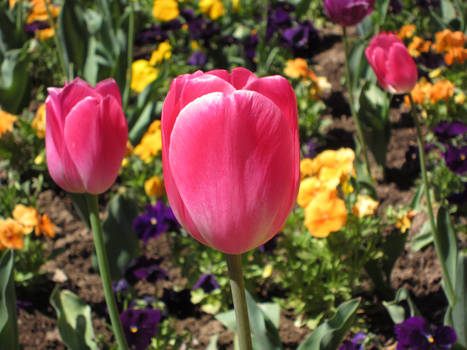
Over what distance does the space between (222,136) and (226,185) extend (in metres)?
0.06

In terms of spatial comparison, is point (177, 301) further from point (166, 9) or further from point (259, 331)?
point (166, 9)

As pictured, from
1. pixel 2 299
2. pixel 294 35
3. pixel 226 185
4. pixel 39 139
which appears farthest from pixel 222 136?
pixel 294 35

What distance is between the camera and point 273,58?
13.1 ft

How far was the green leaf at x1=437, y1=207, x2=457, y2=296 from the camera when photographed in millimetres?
1643

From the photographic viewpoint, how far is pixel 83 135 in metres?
0.99

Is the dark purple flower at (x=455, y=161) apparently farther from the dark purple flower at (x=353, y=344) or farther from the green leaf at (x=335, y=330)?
the green leaf at (x=335, y=330)

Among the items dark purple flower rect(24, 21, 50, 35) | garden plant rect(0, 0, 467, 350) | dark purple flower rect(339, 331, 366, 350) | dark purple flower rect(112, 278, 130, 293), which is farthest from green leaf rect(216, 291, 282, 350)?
dark purple flower rect(24, 21, 50, 35)

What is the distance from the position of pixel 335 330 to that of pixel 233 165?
723 mm

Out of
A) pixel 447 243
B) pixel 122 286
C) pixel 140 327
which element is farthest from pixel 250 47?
pixel 140 327

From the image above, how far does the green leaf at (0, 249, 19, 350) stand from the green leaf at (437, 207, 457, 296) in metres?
1.17

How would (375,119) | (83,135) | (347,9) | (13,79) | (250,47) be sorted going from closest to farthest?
(83,135) < (347,9) < (375,119) < (13,79) < (250,47)

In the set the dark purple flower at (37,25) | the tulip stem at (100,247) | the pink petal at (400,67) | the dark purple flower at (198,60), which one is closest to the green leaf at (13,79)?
the dark purple flower at (37,25)

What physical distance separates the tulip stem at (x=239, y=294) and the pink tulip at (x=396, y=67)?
1.07 m

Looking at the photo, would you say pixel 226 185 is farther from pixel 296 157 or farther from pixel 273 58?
pixel 273 58
